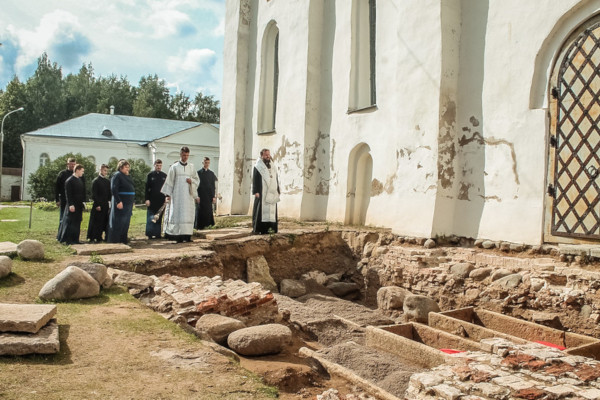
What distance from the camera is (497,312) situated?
775 centimetres

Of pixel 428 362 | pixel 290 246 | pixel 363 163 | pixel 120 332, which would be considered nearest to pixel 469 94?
pixel 363 163

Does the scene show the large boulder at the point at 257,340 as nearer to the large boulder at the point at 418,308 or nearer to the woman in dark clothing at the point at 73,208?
the large boulder at the point at 418,308

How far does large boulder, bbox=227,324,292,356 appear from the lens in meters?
5.57

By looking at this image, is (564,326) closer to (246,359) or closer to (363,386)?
(363,386)

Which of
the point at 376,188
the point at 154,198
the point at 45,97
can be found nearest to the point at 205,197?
the point at 154,198

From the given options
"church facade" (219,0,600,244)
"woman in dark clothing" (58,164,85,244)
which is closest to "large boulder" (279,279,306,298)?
"church facade" (219,0,600,244)

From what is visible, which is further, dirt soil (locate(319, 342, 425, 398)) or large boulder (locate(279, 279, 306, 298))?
large boulder (locate(279, 279, 306, 298))

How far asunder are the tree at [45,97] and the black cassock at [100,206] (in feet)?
146

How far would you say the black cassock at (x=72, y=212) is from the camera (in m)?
9.73

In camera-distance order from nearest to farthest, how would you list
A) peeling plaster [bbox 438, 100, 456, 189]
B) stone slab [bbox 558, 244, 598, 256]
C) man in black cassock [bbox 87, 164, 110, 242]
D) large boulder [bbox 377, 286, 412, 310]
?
stone slab [bbox 558, 244, 598, 256]
large boulder [bbox 377, 286, 412, 310]
peeling plaster [bbox 438, 100, 456, 189]
man in black cassock [bbox 87, 164, 110, 242]

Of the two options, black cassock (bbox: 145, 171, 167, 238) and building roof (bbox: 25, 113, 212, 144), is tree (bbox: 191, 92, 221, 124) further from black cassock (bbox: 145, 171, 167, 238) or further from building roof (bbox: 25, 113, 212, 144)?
black cassock (bbox: 145, 171, 167, 238)

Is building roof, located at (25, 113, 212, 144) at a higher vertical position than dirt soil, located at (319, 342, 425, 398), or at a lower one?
higher

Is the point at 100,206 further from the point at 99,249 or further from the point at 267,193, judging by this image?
the point at 267,193

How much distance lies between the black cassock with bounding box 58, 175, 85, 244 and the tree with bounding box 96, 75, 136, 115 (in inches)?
1881
